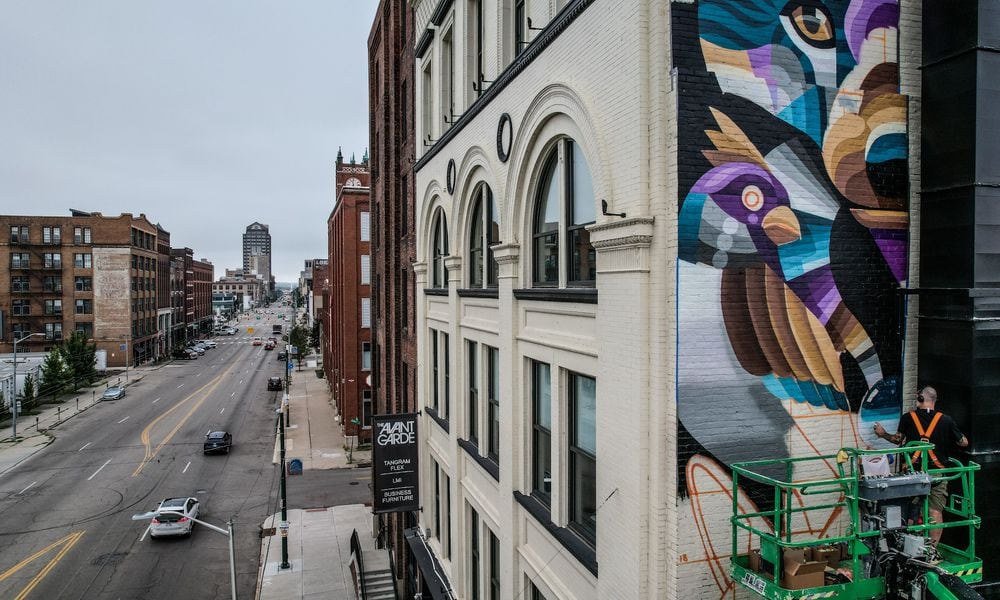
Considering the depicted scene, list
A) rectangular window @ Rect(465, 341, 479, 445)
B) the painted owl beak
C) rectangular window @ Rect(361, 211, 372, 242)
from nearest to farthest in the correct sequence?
1. the painted owl beak
2. rectangular window @ Rect(465, 341, 479, 445)
3. rectangular window @ Rect(361, 211, 372, 242)

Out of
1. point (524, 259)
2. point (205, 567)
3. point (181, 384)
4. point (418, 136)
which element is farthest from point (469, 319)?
point (181, 384)

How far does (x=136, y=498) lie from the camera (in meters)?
31.0

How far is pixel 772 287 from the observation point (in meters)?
7.46

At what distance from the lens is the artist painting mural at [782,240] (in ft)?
23.2

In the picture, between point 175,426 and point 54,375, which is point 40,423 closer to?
point 54,375

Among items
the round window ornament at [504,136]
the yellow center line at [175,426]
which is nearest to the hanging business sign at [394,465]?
the round window ornament at [504,136]

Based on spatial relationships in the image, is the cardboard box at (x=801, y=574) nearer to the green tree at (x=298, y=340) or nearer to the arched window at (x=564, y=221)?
the arched window at (x=564, y=221)

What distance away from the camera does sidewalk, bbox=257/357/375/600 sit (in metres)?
22.7

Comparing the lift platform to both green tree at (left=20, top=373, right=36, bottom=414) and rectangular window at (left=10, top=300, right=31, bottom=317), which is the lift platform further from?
rectangular window at (left=10, top=300, right=31, bottom=317)

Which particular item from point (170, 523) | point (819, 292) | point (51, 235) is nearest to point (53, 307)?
point (51, 235)

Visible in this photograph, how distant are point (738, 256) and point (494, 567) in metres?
9.35

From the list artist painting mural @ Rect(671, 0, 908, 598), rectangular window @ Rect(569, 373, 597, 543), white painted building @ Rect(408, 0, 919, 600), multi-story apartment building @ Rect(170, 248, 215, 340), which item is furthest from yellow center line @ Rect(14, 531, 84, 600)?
multi-story apartment building @ Rect(170, 248, 215, 340)

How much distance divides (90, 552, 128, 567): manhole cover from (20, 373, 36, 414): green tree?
36.2 meters

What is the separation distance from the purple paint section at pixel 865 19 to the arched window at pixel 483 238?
269 inches
